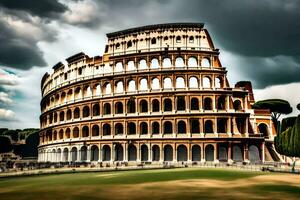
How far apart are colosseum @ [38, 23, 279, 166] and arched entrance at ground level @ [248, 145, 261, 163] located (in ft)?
0.45

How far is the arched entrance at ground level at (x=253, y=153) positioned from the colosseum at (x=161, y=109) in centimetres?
14

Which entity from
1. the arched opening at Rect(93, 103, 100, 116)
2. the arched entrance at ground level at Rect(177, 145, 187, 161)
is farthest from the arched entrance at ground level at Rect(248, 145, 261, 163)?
the arched opening at Rect(93, 103, 100, 116)

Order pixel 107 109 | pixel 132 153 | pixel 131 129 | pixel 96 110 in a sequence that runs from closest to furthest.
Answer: pixel 132 153, pixel 131 129, pixel 107 109, pixel 96 110

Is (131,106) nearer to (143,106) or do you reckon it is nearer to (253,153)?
(143,106)

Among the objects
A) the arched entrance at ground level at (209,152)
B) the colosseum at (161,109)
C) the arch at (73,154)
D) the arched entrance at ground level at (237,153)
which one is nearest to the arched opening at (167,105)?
the colosseum at (161,109)

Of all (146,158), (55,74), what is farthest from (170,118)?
(55,74)

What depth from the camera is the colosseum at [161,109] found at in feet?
156

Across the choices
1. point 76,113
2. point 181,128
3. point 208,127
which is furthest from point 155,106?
point 76,113

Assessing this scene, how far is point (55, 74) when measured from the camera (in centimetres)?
6266

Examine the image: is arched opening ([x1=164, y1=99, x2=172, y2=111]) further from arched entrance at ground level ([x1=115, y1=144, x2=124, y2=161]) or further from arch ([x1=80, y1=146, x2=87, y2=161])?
arch ([x1=80, y1=146, x2=87, y2=161])

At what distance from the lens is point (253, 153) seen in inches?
1925

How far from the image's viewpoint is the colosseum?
47.6 m

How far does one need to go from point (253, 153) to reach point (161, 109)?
47.4 feet

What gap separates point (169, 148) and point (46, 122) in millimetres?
27611
